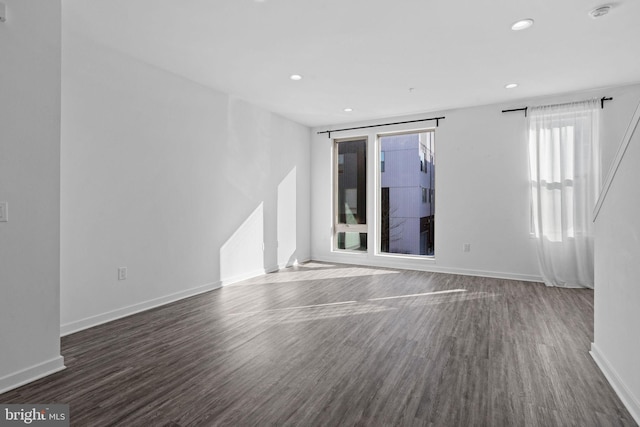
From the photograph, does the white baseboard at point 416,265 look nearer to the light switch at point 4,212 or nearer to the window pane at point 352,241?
the window pane at point 352,241

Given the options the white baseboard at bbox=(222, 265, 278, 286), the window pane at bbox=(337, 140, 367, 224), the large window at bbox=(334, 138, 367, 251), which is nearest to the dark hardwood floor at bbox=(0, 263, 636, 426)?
the white baseboard at bbox=(222, 265, 278, 286)

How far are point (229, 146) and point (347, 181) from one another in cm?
263

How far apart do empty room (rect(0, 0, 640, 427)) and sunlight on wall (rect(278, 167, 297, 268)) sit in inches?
2.5

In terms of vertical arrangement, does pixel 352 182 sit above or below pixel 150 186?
→ above

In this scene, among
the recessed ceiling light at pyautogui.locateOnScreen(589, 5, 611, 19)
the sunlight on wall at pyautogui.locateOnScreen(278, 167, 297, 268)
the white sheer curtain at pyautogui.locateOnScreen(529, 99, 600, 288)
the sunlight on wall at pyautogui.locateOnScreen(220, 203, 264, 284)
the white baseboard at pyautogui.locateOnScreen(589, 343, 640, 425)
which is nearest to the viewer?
the white baseboard at pyautogui.locateOnScreen(589, 343, 640, 425)

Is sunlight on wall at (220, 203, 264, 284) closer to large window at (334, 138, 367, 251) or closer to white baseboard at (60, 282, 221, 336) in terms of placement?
white baseboard at (60, 282, 221, 336)

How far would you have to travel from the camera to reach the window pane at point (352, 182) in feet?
21.0

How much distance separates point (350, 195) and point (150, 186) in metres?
3.79

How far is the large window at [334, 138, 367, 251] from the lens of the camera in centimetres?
641

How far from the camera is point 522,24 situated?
110 inches

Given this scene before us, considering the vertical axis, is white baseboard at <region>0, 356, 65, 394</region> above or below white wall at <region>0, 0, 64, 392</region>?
below

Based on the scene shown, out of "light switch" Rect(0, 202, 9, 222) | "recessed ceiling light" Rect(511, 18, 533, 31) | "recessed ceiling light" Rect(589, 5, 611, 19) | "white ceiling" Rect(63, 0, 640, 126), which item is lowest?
"light switch" Rect(0, 202, 9, 222)

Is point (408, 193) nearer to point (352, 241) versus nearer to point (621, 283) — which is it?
point (352, 241)

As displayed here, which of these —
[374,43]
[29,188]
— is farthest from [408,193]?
[29,188]
